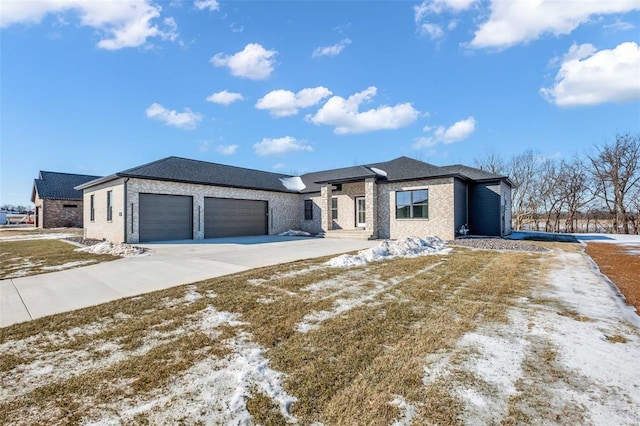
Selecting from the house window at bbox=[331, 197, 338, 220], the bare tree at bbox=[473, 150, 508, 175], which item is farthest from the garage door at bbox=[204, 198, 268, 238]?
the bare tree at bbox=[473, 150, 508, 175]

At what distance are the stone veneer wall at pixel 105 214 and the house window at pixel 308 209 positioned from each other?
1072cm

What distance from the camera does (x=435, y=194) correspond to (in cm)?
1441

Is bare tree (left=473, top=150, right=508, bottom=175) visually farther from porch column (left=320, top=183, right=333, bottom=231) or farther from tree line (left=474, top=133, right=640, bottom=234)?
porch column (left=320, top=183, right=333, bottom=231)

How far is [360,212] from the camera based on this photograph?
18.0m

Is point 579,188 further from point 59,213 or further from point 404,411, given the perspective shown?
point 59,213

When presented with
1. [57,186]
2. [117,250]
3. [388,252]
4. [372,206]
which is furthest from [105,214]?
[57,186]

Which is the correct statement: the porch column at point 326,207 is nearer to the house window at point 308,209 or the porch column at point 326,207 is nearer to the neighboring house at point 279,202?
the neighboring house at point 279,202

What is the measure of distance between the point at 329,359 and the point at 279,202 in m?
16.8

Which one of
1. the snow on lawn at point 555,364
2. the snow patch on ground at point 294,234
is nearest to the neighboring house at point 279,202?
the snow patch on ground at point 294,234

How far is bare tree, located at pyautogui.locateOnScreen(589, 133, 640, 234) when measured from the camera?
22.0 m

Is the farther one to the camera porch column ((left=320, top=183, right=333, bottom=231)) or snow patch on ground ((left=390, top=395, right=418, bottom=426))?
porch column ((left=320, top=183, right=333, bottom=231))

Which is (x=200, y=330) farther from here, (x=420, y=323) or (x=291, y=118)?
(x=291, y=118)

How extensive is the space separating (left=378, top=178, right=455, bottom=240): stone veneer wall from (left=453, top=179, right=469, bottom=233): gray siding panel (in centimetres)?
40

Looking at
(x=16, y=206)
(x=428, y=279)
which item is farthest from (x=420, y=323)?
(x=16, y=206)
